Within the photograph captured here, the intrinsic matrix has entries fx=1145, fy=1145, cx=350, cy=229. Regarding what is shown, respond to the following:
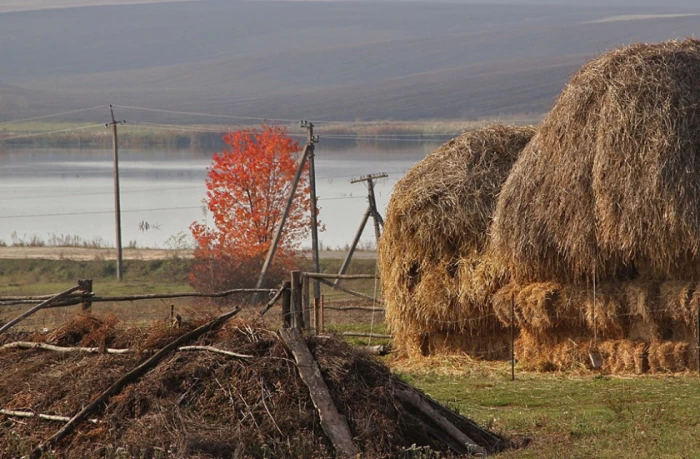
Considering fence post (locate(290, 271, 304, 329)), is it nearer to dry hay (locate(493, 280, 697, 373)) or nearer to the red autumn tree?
dry hay (locate(493, 280, 697, 373))

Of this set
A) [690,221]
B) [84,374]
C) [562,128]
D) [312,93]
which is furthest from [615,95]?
[312,93]

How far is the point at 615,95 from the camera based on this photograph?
17766 millimetres

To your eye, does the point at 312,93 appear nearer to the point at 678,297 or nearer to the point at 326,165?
the point at 326,165

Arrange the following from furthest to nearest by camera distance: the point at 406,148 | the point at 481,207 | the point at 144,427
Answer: the point at 406,148
the point at 481,207
the point at 144,427

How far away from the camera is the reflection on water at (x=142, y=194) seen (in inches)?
2213

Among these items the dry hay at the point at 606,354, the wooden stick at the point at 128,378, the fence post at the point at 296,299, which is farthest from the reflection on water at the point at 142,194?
the wooden stick at the point at 128,378

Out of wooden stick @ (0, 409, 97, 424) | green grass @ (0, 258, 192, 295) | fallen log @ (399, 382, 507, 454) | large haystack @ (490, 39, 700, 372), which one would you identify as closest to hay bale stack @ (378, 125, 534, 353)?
large haystack @ (490, 39, 700, 372)

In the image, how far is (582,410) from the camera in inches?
534

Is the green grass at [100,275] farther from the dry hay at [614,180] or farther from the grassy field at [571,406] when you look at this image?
the dry hay at [614,180]

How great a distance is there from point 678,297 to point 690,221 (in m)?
1.26

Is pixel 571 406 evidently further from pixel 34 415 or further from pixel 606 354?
pixel 34 415

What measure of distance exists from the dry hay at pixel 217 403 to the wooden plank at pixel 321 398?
0.10 meters

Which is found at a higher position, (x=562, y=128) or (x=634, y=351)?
(x=562, y=128)

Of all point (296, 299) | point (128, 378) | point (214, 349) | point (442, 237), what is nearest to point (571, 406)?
point (296, 299)
